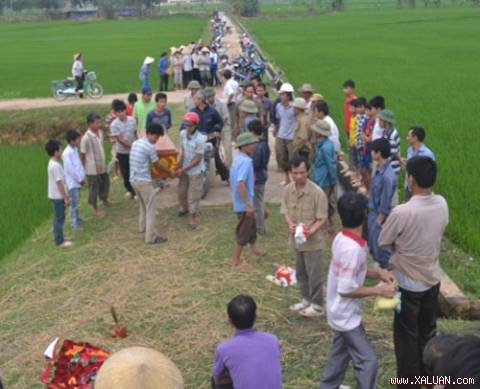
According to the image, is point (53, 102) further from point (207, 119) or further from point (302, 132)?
point (302, 132)

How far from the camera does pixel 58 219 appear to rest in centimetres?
781

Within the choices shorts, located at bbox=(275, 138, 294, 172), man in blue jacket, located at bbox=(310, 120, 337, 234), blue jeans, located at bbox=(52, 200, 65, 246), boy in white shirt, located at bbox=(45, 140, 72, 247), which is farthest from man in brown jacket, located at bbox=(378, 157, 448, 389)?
shorts, located at bbox=(275, 138, 294, 172)

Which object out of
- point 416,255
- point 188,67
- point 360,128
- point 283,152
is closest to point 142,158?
point 283,152

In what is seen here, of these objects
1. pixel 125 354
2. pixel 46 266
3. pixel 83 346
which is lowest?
pixel 46 266

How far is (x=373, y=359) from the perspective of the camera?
3.98 meters

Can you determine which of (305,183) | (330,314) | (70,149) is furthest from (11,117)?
(330,314)

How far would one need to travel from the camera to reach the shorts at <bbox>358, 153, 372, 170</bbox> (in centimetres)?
848

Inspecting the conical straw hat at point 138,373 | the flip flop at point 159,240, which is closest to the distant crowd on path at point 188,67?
the flip flop at point 159,240

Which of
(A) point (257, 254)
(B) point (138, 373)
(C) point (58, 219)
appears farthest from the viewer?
(C) point (58, 219)

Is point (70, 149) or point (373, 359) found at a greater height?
point (70, 149)

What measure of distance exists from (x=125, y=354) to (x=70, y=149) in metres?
5.41

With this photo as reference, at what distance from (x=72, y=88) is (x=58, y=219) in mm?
12057

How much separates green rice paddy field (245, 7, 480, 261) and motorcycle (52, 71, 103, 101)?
20.9 feet

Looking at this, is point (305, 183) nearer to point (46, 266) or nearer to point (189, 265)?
point (189, 265)
